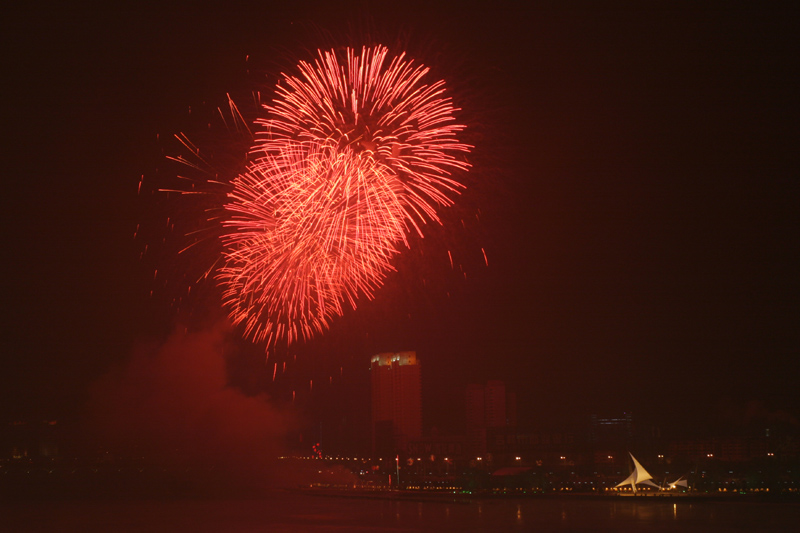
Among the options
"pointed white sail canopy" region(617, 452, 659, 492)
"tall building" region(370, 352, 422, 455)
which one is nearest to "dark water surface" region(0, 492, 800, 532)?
"pointed white sail canopy" region(617, 452, 659, 492)

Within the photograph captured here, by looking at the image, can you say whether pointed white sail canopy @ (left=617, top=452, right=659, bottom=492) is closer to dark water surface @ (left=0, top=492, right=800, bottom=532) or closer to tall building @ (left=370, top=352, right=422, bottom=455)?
dark water surface @ (left=0, top=492, right=800, bottom=532)

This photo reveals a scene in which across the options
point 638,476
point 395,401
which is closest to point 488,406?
point 395,401

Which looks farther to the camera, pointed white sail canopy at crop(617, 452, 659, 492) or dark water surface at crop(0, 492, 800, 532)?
pointed white sail canopy at crop(617, 452, 659, 492)

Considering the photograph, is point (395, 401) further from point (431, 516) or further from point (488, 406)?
point (431, 516)

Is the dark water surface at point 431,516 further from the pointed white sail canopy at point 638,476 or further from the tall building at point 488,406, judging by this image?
the tall building at point 488,406

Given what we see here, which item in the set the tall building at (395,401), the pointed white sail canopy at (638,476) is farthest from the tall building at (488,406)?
the pointed white sail canopy at (638,476)
